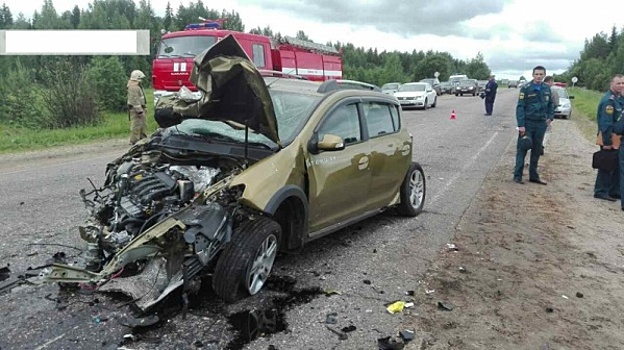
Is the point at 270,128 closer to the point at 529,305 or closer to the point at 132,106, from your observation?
the point at 529,305

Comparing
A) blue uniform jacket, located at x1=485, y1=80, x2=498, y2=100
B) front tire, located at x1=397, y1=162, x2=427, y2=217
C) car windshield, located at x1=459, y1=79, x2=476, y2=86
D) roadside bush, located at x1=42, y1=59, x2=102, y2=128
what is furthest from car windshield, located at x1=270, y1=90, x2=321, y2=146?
car windshield, located at x1=459, y1=79, x2=476, y2=86

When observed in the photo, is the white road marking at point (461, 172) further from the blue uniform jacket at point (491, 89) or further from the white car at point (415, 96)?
the white car at point (415, 96)

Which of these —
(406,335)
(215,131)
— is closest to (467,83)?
(215,131)

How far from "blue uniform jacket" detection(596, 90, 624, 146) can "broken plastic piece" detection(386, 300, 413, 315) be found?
6.02 m

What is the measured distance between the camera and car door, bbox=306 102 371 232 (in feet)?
15.5

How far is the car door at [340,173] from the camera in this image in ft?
15.5

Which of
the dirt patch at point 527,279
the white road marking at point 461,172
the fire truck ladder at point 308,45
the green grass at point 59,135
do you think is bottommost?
the green grass at point 59,135

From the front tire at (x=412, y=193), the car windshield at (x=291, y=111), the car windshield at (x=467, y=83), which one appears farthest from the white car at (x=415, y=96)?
the car windshield at (x=291, y=111)

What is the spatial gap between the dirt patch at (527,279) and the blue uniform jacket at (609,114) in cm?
106

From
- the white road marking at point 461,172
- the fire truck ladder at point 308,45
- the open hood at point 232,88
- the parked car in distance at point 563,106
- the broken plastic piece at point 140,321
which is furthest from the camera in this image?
the parked car in distance at point 563,106

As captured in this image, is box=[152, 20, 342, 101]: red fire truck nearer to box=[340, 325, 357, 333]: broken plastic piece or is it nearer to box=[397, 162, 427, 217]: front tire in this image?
box=[397, 162, 427, 217]: front tire

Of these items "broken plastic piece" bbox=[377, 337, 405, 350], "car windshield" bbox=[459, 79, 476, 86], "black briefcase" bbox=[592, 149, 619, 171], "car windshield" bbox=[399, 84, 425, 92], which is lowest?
"broken plastic piece" bbox=[377, 337, 405, 350]

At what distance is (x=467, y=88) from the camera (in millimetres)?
47438

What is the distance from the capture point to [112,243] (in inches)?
154
